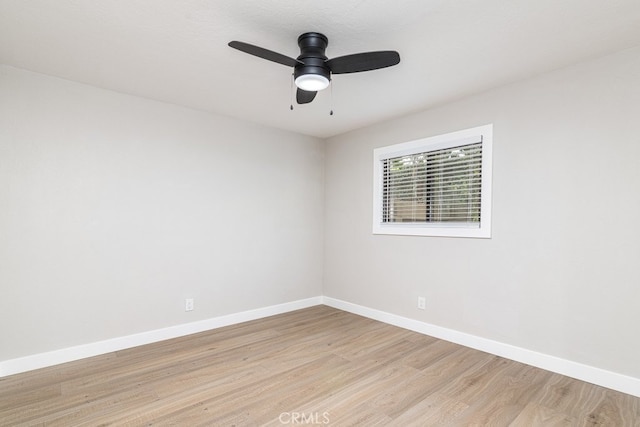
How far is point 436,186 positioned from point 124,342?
351 centimetres

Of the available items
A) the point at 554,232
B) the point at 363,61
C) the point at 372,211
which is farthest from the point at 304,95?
the point at 554,232

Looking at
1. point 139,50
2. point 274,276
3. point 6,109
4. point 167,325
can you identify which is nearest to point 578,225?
point 274,276

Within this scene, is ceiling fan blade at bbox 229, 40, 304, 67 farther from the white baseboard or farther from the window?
the white baseboard

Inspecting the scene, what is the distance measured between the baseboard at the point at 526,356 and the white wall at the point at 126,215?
159 centimetres

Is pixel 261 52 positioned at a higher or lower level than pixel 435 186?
higher

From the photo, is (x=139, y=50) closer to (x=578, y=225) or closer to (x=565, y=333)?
(x=578, y=225)

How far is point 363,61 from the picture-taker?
6.57 ft

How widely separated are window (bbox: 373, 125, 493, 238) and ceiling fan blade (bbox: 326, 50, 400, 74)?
5.22ft

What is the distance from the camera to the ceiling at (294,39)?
6.21 feet

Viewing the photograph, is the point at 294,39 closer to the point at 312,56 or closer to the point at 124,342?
the point at 312,56

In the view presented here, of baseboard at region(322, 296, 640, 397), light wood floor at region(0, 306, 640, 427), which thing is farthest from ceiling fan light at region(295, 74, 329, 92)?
baseboard at region(322, 296, 640, 397)

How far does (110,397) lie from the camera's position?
2273 millimetres

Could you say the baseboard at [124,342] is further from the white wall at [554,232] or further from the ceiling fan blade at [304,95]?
the ceiling fan blade at [304,95]

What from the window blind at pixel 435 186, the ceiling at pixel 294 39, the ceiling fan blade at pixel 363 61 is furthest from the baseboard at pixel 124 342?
the ceiling fan blade at pixel 363 61
